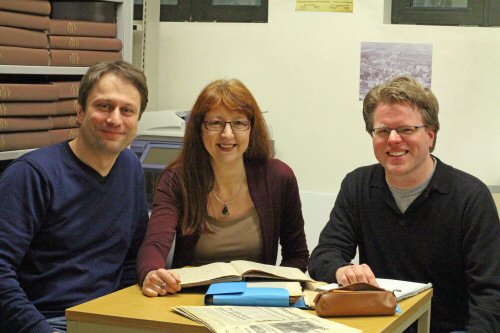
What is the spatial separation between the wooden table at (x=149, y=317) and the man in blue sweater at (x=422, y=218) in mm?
294

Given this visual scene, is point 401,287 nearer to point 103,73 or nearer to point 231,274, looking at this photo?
point 231,274

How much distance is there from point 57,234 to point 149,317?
0.61 meters

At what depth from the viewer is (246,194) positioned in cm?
261

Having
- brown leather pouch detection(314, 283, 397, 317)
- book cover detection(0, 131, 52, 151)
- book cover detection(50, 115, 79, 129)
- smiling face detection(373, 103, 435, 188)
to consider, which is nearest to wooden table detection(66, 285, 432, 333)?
brown leather pouch detection(314, 283, 397, 317)

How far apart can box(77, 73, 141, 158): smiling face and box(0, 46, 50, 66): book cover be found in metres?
0.82

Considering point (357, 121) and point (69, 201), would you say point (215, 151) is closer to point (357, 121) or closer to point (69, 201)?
point (69, 201)

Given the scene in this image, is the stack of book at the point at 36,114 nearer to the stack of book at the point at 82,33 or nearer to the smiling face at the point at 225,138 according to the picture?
the stack of book at the point at 82,33

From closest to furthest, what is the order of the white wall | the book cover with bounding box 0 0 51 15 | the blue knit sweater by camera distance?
the blue knit sweater → the book cover with bounding box 0 0 51 15 → the white wall

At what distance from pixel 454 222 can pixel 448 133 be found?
1.54 metres

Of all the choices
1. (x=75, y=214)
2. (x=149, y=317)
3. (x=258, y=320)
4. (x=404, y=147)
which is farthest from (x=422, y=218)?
(x=75, y=214)

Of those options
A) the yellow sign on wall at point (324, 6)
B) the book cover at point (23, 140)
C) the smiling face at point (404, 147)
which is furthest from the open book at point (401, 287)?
the yellow sign on wall at point (324, 6)

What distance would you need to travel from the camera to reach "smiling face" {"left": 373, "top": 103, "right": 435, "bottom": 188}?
7.55ft

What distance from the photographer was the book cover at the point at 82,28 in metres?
3.36

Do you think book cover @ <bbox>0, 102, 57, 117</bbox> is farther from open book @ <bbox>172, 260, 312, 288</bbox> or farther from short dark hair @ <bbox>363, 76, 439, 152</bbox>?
short dark hair @ <bbox>363, 76, 439, 152</bbox>
